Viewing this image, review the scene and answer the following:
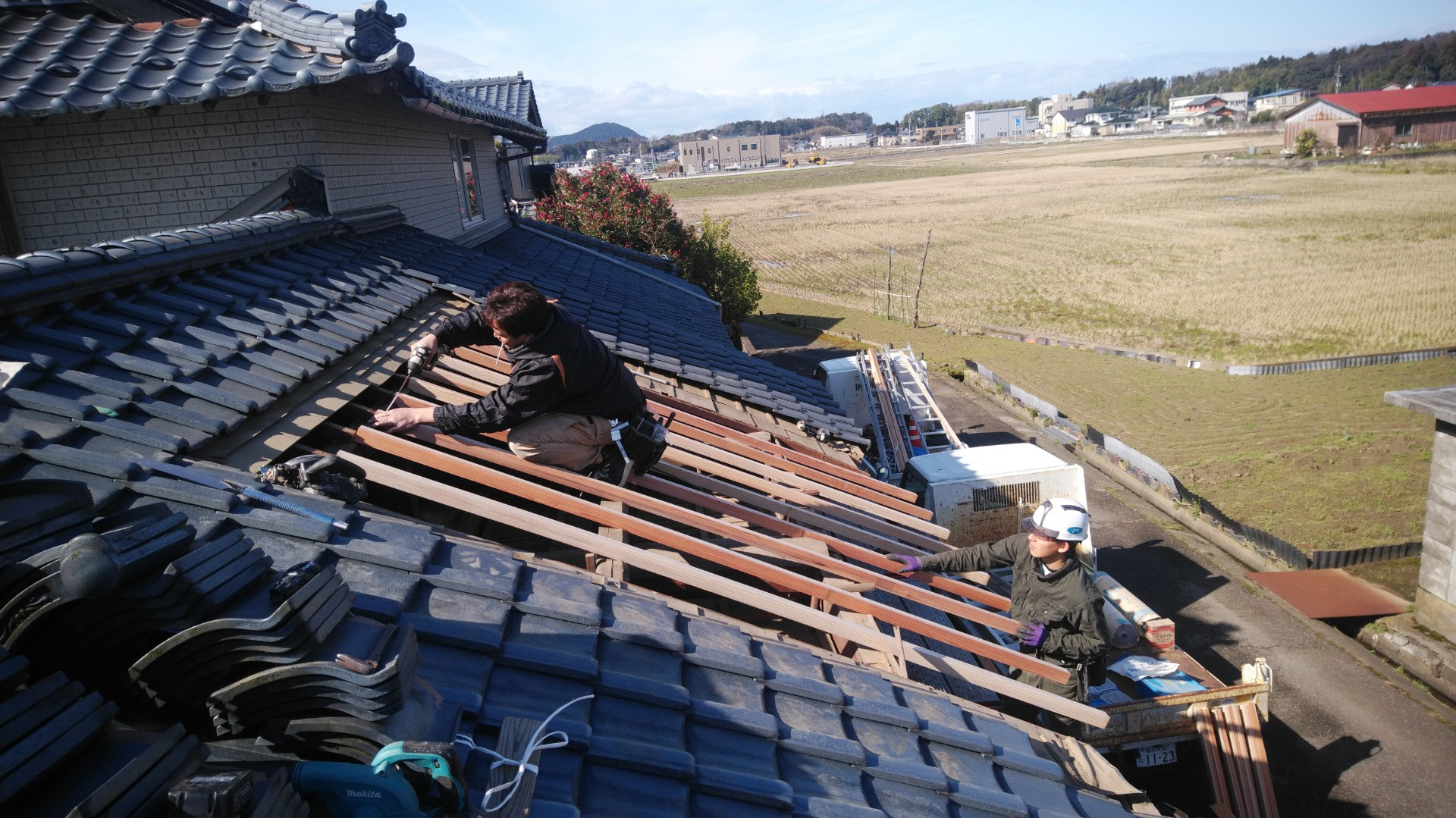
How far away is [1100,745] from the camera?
7688 mm

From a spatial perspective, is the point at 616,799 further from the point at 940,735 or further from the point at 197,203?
the point at 197,203

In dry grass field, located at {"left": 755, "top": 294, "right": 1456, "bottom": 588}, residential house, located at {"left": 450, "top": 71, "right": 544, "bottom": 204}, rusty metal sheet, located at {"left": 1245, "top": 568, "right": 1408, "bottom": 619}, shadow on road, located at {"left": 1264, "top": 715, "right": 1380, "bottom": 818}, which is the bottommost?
shadow on road, located at {"left": 1264, "top": 715, "right": 1380, "bottom": 818}

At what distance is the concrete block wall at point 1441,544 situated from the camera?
1157cm

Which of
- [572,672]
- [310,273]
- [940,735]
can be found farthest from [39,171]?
[940,735]

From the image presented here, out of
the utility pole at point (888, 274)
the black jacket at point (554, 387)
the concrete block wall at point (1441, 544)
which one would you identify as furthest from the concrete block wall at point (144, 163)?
the utility pole at point (888, 274)

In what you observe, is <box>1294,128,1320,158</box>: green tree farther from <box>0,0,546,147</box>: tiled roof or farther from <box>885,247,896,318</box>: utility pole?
<box>0,0,546,147</box>: tiled roof

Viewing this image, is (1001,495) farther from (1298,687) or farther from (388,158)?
Result: (388,158)

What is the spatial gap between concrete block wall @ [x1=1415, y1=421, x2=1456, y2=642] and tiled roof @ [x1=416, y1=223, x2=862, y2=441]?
8850 mm

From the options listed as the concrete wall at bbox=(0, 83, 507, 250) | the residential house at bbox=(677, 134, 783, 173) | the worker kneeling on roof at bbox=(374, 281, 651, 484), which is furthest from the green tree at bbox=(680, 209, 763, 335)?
the residential house at bbox=(677, 134, 783, 173)

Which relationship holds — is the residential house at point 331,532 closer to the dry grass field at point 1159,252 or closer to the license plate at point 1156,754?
the license plate at point 1156,754

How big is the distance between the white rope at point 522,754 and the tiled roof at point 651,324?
20.1ft

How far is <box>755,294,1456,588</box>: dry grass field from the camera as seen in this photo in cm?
1591

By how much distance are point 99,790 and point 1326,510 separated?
19465 millimetres

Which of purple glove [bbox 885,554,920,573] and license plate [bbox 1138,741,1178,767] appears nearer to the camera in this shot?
purple glove [bbox 885,554,920,573]
